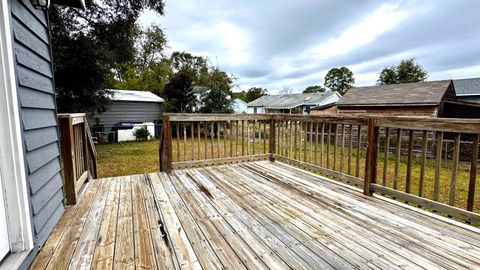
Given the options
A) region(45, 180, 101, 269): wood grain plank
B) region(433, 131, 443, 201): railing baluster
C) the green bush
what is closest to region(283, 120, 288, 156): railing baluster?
region(433, 131, 443, 201): railing baluster

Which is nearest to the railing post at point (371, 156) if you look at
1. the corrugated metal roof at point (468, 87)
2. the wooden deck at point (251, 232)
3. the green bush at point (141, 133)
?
the wooden deck at point (251, 232)

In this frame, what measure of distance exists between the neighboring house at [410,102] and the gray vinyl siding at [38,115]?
44.4ft

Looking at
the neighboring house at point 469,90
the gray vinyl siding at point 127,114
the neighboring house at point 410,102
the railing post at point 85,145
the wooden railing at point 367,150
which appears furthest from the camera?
the neighboring house at point 469,90

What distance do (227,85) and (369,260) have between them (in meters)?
11.7

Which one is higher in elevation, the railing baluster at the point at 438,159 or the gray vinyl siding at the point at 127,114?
the gray vinyl siding at the point at 127,114

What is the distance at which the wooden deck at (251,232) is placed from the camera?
59.1 inches

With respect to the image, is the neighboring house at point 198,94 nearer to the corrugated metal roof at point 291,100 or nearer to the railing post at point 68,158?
the railing post at point 68,158

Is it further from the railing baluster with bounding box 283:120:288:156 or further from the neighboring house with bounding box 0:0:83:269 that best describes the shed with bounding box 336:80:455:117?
the neighboring house with bounding box 0:0:83:269

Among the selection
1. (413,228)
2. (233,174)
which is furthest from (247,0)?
(413,228)

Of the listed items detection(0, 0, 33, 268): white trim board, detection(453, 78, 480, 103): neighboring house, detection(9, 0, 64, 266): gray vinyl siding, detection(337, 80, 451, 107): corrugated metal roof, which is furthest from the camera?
detection(453, 78, 480, 103): neighboring house

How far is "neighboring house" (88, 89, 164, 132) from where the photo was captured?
41.1 ft

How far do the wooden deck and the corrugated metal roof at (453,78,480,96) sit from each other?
2230 centimetres

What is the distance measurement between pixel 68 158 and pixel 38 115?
649 millimetres

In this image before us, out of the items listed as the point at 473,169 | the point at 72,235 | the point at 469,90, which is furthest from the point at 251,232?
the point at 469,90
